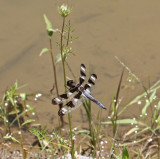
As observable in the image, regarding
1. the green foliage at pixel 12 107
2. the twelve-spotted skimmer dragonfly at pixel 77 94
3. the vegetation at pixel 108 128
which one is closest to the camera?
the twelve-spotted skimmer dragonfly at pixel 77 94

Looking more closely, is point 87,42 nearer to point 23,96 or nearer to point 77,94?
point 23,96

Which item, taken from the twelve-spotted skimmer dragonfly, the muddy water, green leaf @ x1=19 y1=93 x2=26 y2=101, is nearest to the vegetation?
green leaf @ x1=19 y1=93 x2=26 y2=101

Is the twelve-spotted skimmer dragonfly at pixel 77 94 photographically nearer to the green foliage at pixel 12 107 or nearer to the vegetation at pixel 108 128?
the vegetation at pixel 108 128

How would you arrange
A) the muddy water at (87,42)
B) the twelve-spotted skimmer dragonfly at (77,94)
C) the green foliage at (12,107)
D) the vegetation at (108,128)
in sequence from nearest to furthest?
the twelve-spotted skimmer dragonfly at (77,94) → the vegetation at (108,128) → the green foliage at (12,107) → the muddy water at (87,42)

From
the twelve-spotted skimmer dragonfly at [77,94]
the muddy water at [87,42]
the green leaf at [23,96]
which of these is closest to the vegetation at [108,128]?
the green leaf at [23,96]

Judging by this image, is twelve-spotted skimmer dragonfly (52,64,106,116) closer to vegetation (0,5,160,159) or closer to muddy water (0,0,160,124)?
vegetation (0,5,160,159)

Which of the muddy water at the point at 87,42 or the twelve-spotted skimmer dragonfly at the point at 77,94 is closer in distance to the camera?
the twelve-spotted skimmer dragonfly at the point at 77,94

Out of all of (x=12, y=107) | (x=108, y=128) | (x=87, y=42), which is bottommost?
(x=108, y=128)

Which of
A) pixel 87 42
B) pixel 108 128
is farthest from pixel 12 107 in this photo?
pixel 87 42

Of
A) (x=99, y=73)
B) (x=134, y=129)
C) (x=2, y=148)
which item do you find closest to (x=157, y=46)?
(x=99, y=73)
